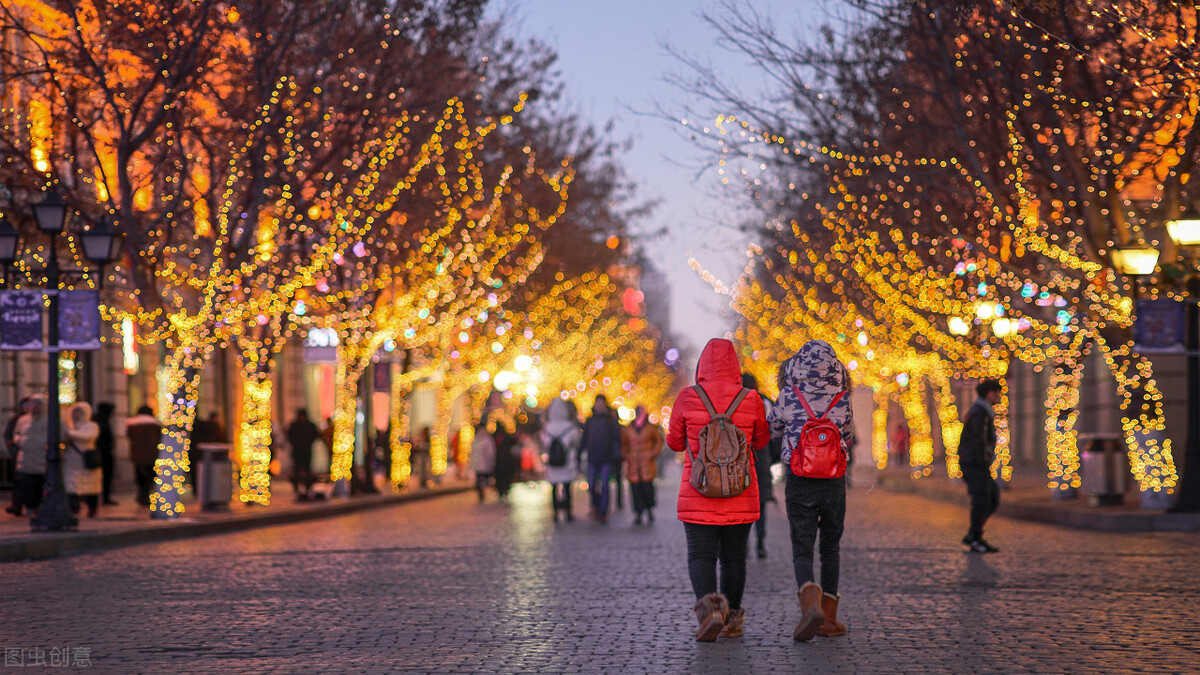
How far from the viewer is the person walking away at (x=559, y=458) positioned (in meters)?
26.2

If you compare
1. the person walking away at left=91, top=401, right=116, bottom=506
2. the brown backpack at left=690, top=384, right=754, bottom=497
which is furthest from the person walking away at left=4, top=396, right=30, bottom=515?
the brown backpack at left=690, top=384, right=754, bottom=497

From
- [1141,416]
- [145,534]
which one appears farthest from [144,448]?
[1141,416]

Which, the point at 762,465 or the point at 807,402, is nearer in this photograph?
the point at 807,402

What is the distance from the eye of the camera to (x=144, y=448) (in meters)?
27.2

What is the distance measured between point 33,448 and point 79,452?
2.25 feet

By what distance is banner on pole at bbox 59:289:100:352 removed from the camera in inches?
824

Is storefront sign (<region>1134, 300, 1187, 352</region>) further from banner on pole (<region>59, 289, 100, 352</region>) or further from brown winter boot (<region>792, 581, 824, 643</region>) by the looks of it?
brown winter boot (<region>792, 581, 824, 643</region>)

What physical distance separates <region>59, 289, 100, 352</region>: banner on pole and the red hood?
12.4 meters

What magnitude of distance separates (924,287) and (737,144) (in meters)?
12.1

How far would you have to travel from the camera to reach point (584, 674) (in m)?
9.12

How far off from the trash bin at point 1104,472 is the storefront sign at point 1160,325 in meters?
3.01

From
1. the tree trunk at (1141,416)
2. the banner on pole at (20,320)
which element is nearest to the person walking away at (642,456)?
the tree trunk at (1141,416)

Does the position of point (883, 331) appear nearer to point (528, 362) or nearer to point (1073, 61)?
point (528, 362)

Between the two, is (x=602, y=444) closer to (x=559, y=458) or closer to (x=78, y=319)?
(x=559, y=458)
